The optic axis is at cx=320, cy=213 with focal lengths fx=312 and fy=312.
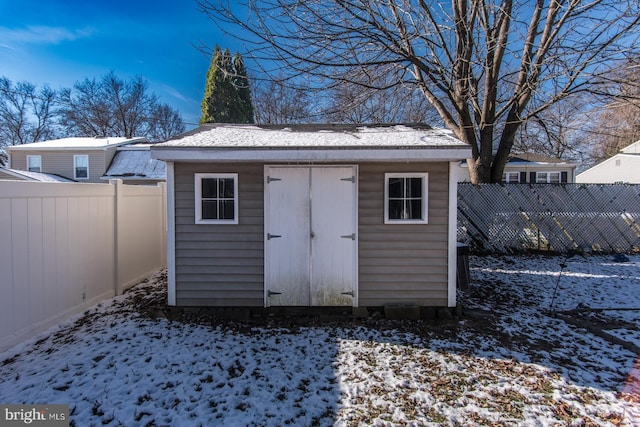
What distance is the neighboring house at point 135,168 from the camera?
1609cm

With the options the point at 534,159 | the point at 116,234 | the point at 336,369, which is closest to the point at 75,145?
the point at 116,234

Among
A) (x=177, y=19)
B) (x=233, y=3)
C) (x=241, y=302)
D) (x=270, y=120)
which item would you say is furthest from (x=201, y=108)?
(x=241, y=302)

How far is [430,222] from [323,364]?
227cm

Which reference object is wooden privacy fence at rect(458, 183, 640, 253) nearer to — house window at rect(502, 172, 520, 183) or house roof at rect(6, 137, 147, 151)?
house window at rect(502, 172, 520, 183)

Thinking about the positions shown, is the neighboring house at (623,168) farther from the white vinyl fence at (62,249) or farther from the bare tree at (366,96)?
the white vinyl fence at (62,249)

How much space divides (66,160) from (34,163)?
5.21 feet

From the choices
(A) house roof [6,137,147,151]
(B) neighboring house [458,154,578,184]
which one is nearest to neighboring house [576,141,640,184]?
(B) neighboring house [458,154,578,184]

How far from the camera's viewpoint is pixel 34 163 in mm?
16438

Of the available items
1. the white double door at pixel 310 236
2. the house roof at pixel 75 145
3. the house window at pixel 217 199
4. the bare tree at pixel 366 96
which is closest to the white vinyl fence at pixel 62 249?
the house window at pixel 217 199

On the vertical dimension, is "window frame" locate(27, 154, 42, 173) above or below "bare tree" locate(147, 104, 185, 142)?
below

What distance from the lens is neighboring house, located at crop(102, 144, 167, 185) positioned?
52.8 ft

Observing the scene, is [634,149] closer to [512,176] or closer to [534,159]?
[534,159]

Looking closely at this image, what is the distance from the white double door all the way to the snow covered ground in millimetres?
419

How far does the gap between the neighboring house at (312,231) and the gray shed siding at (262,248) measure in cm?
1
